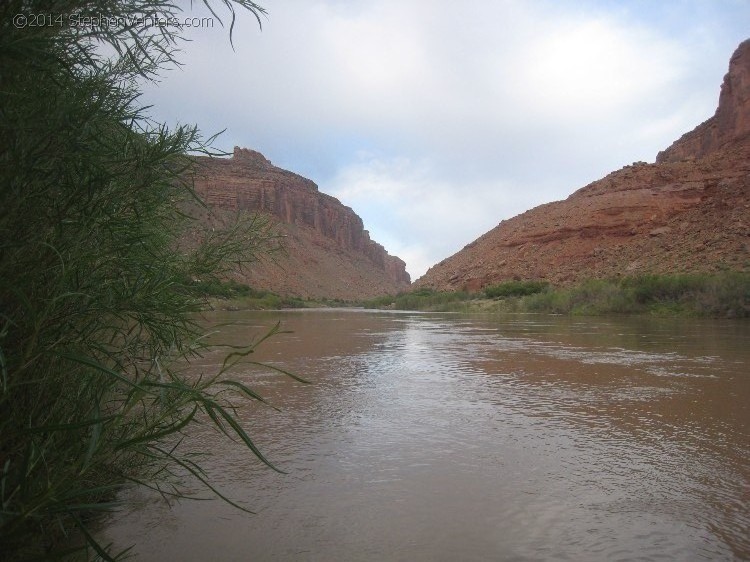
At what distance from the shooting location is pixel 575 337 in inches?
512

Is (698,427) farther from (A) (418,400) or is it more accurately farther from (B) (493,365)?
(B) (493,365)

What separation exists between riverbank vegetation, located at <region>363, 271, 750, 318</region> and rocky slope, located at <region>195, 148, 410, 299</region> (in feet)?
148

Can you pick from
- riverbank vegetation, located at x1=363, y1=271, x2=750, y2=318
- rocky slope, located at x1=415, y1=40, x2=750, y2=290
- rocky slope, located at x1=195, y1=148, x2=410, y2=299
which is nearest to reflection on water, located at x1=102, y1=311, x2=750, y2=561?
riverbank vegetation, located at x1=363, y1=271, x2=750, y2=318

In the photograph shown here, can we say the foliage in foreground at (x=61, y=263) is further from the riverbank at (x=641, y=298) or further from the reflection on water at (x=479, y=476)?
the riverbank at (x=641, y=298)

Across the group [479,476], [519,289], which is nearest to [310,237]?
[519,289]

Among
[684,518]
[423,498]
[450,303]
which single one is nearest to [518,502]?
[423,498]

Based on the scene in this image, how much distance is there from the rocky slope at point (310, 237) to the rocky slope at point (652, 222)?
34.1 m

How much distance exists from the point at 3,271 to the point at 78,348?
19.0 inches

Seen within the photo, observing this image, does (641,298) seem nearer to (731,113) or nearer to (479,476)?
(479,476)

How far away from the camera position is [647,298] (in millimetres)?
25656

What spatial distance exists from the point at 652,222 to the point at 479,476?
148 ft

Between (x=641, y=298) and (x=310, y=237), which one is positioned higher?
(x=310, y=237)


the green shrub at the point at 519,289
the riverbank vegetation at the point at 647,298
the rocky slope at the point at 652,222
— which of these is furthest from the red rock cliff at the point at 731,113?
the riverbank vegetation at the point at 647,298

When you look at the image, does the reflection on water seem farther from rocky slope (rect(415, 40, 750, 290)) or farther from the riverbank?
rocky slope (rect(415, 40, 750, 290))
